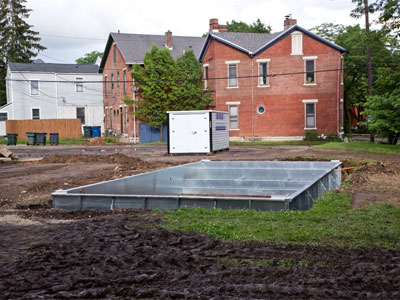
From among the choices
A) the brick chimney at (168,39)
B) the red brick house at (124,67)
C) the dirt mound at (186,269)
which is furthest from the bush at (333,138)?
the dirt mound at (186,269)

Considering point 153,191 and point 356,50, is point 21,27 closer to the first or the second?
point 356,50

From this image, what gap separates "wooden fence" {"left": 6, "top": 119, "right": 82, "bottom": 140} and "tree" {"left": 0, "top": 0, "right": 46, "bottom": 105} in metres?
23.5

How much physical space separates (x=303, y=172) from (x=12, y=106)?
166 feet

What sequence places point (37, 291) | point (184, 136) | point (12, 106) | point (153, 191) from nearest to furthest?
point (37, 291) → point (153, 191) → point (184, 136) → point (12, 106)

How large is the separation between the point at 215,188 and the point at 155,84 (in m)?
30.7

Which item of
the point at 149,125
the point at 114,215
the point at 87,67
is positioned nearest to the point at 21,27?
the point at 87,67

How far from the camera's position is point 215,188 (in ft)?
54.3

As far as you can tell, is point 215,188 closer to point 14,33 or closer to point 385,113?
point 385,113

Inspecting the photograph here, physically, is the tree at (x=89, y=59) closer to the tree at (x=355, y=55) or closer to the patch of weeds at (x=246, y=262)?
the tree at (x=355, y=55)

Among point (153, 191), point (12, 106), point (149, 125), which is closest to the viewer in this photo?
point (153, 191)

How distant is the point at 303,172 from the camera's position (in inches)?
636

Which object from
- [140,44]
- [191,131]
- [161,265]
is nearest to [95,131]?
[140,44]

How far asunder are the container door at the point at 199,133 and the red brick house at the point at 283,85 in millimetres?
15250

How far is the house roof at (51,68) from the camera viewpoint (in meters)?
59.5
